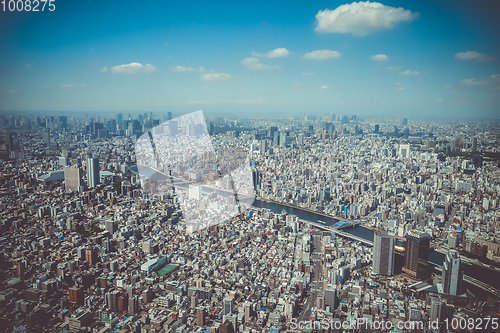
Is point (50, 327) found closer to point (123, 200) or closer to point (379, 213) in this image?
point (123, 200)

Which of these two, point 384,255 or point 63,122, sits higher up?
point 63,122

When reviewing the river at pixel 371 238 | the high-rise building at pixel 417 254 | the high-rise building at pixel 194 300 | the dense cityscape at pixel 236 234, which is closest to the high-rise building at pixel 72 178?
the dense cityscape at pixel 236 234

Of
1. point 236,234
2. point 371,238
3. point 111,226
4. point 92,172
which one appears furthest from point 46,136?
point 371,238

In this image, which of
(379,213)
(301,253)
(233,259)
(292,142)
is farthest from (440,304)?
(292,142)

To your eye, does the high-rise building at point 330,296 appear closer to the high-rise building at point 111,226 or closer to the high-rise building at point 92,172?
the high-rise building at point 111,226

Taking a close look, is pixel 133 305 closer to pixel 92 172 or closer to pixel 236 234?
pixel 236 234

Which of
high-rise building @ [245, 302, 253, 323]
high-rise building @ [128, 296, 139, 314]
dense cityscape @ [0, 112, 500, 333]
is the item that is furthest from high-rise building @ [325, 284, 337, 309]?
high-rise building @ [128, 296, 139, 314]
